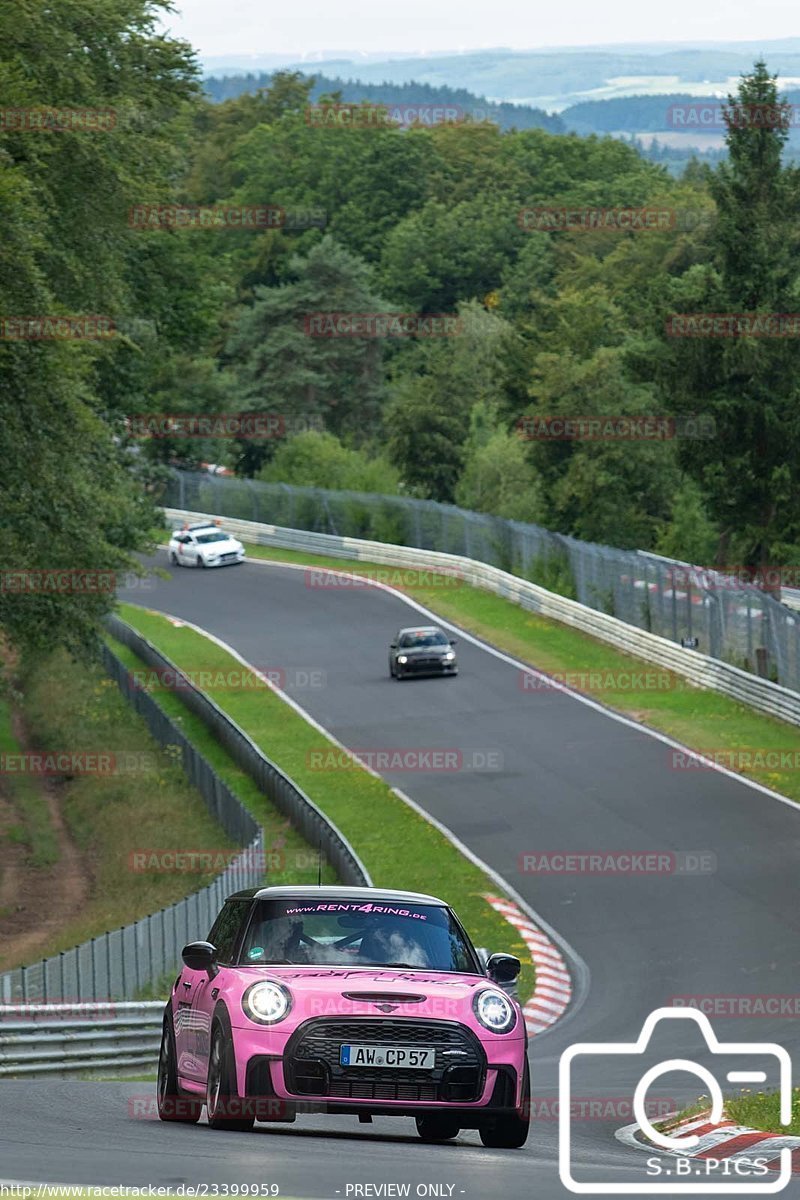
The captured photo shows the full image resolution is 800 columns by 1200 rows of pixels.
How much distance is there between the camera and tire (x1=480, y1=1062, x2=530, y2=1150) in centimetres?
1027

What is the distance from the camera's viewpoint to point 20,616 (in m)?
30.5

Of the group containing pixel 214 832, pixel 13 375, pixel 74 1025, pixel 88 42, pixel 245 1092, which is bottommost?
pixel 214 832

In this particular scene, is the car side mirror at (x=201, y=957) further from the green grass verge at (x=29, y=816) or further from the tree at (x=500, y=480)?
the tree at (x=500, y=480)

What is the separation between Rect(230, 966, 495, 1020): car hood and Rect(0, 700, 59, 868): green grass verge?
2463 cm

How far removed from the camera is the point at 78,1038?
17.2 m

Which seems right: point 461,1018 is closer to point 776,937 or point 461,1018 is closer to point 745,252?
point 776,937

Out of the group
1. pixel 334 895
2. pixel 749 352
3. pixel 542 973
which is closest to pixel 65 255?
pixel 542 973

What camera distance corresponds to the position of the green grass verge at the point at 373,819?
1073 inches

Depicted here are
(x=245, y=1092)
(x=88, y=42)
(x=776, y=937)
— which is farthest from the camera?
(x=88, y=42)

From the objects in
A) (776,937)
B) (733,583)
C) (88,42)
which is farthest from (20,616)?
(733,583)

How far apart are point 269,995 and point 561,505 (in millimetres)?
55047

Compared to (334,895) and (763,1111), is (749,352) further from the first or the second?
(334,895)

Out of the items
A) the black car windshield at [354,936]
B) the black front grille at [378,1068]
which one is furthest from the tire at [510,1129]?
the black car windshield at [354,936]

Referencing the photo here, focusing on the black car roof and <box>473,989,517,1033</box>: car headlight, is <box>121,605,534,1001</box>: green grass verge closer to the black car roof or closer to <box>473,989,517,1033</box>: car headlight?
the black car roof
